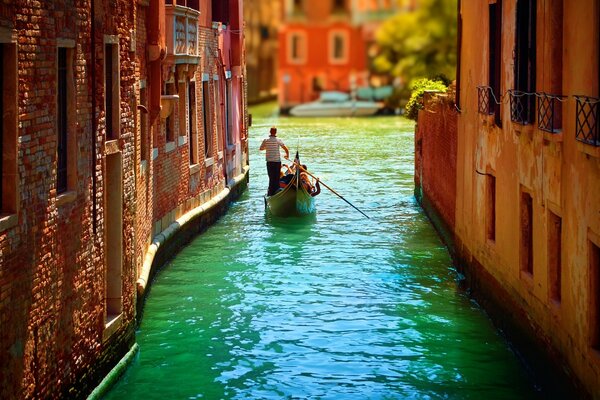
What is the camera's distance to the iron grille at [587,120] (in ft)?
28.5

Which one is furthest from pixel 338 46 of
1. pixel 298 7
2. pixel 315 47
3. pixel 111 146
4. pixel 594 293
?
pixel 594 293

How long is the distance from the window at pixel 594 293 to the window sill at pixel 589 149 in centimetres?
61

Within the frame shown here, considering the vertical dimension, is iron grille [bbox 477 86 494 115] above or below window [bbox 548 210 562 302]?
above

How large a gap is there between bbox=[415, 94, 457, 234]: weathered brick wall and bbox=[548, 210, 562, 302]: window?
6462mm

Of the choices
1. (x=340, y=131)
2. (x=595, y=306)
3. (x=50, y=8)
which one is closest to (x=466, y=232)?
(x=595, y=306)

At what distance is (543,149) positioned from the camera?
10617mm

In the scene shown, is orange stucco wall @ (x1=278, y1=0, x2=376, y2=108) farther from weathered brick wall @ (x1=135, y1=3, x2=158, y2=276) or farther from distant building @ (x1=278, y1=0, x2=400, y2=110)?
weathered brick wall @ (x1=135, y1=3, x2=158, y2=276)

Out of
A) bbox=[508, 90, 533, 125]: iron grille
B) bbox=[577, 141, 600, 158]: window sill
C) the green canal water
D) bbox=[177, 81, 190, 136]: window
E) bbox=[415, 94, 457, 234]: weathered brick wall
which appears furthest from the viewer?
bbox=[177, 81, 190, 136]: window

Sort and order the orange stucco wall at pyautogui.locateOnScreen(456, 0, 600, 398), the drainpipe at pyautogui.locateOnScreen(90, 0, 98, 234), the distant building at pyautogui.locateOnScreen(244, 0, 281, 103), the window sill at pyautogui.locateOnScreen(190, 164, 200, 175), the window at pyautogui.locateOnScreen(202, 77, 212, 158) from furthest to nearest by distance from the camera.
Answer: the distant building at pyautogui.locateOnScreen(244, 0, 281, 103) < the window at pyautogui.locateOnScreen(202, 77, 212, 158) < the window sill at pyautogui.locateOnScreen(190, 164, 200, 175) < the drainpipe at pyautogui.locateOnScreen(90, 0, 98, 234) < the orange stucco wall at pyautogui.locateOnScreen(456, 0, 600, 398)

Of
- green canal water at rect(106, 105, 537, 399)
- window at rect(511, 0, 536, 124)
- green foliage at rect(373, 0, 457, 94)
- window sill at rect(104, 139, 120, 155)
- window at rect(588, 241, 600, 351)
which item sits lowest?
green canal water at rect(106, 105, 537, 399)

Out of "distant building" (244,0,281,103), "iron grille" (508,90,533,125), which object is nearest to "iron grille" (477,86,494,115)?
"iron grille" (508,90,533,125)

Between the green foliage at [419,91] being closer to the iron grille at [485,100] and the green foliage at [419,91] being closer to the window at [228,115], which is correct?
the window at [228,115]

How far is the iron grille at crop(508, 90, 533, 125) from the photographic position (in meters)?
11.3

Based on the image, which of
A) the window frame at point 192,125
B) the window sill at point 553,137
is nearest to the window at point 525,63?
the window sill at point 553,137
